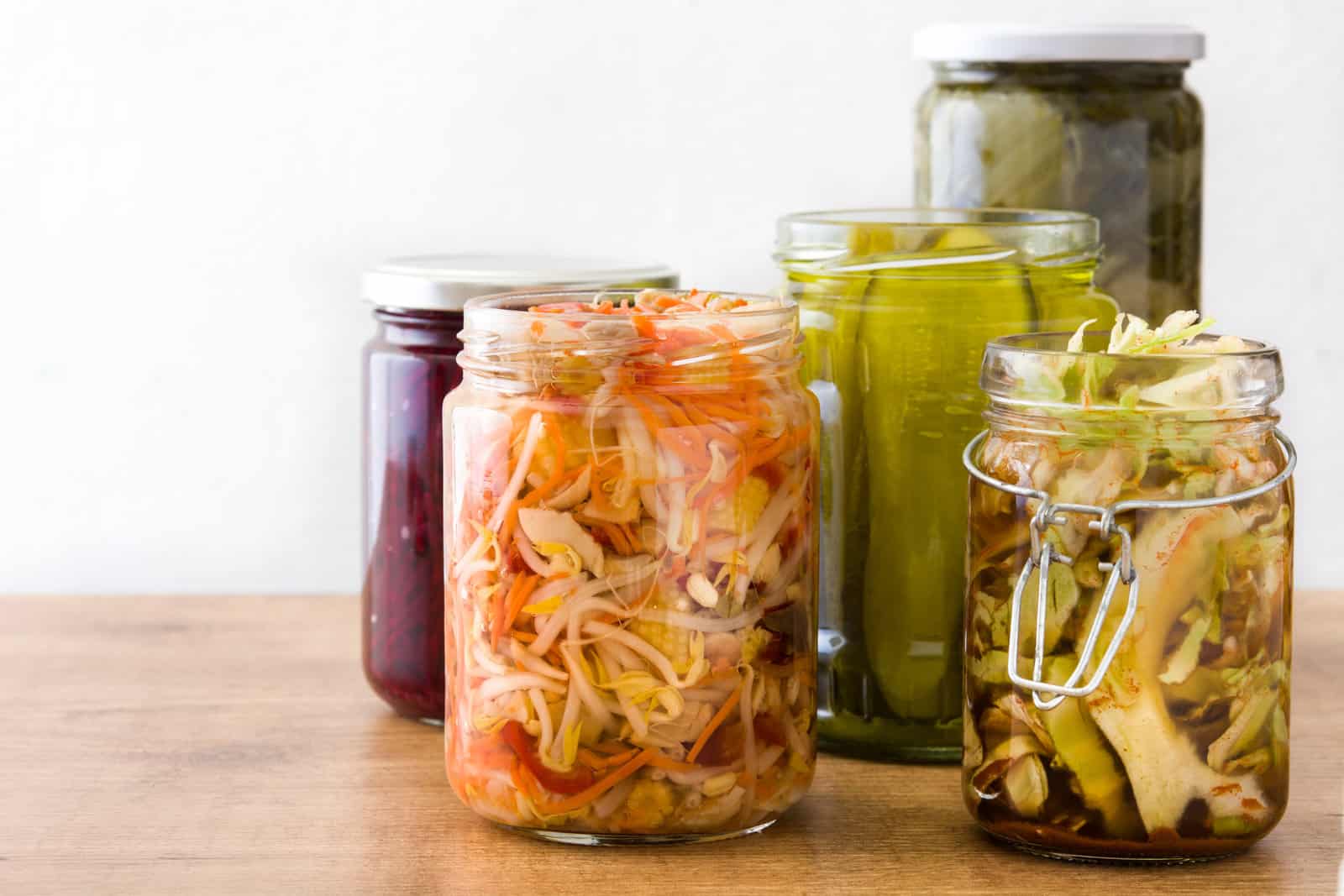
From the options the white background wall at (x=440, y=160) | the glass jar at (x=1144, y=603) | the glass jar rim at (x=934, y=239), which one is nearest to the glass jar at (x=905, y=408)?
the glass jar rim at (x=934, y=239)

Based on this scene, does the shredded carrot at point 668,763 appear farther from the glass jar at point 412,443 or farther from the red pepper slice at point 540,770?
the glass jar at point 412,443

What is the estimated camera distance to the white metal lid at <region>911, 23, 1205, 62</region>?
0.91 metres

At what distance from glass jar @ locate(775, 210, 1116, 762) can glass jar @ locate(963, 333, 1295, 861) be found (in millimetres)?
108

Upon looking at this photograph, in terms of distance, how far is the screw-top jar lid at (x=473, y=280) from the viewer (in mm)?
823

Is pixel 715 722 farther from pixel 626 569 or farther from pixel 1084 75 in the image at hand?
pixel 1084 75

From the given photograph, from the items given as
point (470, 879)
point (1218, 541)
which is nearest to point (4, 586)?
point (470, 879)

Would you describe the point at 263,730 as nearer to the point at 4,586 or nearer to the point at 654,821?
the point at 654,821

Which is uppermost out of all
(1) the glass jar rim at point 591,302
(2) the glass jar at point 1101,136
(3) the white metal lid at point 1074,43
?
(3) the white metal lid at point 1074,43

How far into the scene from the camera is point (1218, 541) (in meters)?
0.65

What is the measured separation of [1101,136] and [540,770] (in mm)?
505

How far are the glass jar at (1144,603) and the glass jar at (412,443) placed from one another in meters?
0.27

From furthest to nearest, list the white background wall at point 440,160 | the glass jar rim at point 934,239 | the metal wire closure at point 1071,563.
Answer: the white background wall at point 440,160 < the glass jar rim at point 934,239 < the metal wire closure at point 1071,563

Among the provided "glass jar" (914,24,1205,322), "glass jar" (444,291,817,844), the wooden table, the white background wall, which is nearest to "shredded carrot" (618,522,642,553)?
"glass jar" (444,291,817,844)

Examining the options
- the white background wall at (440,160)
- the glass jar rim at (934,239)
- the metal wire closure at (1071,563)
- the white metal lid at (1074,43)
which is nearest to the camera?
the metal wire closure at (1071,563)
